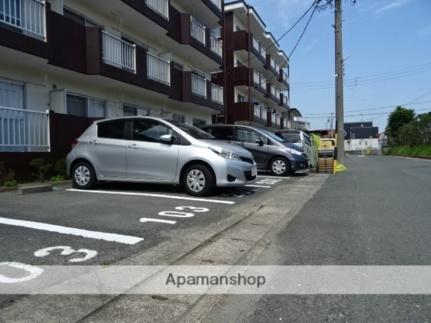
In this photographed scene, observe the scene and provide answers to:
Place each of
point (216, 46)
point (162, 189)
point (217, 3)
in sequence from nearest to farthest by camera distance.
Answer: point (162, 189), point (216, 46), point (217, 3)

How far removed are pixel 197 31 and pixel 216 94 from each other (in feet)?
13.5

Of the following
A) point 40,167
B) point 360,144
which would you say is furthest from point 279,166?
point 360,144

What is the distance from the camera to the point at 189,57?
22.6 meters

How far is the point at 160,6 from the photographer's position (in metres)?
17.4

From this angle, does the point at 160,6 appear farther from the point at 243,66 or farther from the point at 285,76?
the point at 285,76

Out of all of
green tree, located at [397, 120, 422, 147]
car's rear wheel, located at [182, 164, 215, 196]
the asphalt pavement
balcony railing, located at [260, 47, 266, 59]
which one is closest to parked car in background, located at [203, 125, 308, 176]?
the asphalt pavement

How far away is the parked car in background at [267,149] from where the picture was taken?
14.4 meters

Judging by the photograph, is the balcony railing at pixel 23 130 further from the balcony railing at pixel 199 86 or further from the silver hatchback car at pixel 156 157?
the balcony railing at pixel 199 86

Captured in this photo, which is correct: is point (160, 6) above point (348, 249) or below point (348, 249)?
above

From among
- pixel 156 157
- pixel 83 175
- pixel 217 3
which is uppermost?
pixel 217 3

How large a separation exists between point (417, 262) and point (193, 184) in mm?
5028

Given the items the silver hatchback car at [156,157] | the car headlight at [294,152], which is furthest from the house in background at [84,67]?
the car headlight at [294,152]

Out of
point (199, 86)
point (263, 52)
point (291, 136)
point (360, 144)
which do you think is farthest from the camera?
point (360, 144)

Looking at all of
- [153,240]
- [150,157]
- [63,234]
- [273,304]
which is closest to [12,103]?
[150,157]
